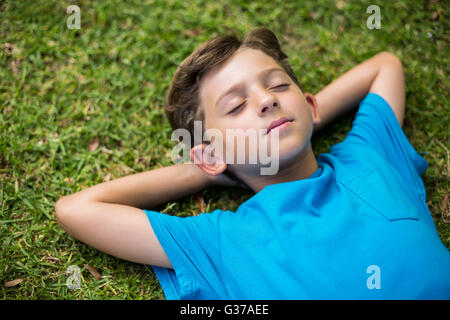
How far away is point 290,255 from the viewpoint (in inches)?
92.6

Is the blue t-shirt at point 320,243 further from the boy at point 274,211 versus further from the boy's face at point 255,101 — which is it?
the boy's face at point 255,101

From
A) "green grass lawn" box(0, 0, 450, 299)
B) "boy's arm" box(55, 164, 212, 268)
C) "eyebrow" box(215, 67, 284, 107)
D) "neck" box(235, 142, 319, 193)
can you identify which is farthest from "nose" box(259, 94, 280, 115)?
"green grass lawn" box(0, 0, 450, 299)

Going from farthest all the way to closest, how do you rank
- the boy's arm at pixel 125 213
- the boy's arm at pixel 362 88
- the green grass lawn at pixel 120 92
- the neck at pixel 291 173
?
the boy's arm at pixel 362 88 < the green grass lawn at pixel 120 92 < the neck at pixel 291 173 < the boy's arm at pixel 125 213

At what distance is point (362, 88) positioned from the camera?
10.3 ft

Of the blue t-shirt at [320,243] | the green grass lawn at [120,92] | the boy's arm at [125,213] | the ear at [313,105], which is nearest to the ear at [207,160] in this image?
the boy's arm at [125,213]

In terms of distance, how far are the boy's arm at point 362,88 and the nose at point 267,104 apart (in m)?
0.78

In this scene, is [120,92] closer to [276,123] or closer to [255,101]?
[255,101]

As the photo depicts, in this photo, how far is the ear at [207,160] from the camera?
108 inches

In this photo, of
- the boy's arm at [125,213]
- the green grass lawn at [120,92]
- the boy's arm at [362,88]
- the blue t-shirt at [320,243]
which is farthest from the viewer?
the boy's arm at [362,88]

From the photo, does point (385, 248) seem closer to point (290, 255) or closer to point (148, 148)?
point (290, 255)

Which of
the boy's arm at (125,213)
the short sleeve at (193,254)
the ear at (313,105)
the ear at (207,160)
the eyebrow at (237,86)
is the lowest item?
the short sleeve at (193,254)

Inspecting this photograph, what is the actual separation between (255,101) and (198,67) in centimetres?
52

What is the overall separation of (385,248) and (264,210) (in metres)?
0.75

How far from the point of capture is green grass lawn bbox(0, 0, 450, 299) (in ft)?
9.66
